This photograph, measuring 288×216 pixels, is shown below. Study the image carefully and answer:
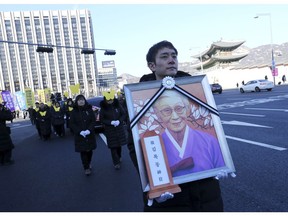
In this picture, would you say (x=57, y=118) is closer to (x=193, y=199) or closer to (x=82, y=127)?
(x=82, y=127)

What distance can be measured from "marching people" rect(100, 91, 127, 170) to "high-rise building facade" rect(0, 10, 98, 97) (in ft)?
327

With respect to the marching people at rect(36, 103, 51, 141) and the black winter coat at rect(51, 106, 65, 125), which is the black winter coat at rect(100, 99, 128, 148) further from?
the black winter coat at rect(51, 106, 65, 125)

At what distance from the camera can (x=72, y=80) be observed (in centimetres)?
11212

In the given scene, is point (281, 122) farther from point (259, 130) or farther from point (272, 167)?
point (272, 167)

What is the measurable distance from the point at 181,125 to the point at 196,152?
20 centimetres

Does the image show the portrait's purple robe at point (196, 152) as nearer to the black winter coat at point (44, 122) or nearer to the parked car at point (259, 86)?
the black winter coat at point (44, 122)

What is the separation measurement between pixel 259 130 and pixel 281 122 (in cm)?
130

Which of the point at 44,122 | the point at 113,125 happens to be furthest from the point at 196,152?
the point at 44,122

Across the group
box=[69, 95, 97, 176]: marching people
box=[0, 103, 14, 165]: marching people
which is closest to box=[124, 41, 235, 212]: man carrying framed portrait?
box=[69, 95, 97, 176]: marching people

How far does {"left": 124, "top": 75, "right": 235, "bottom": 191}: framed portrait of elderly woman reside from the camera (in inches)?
67.5

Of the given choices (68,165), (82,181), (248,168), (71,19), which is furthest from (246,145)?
(71,19)

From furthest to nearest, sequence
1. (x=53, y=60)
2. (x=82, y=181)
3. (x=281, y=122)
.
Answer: (x=53, y=60) → (x=281, y=122) → (x=82, y=181)

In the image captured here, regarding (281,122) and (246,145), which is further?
(281,122)

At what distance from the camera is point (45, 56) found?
109562 mm
